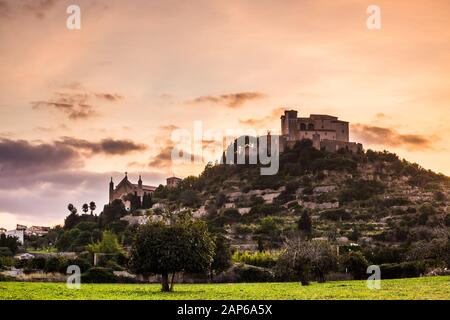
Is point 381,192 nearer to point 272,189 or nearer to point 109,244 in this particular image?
point 272,189

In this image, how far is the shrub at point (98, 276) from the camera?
55531 millimetres

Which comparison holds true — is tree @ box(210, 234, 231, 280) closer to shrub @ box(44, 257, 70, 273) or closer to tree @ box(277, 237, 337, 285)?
tree @ box(277, 237, 337, 285)

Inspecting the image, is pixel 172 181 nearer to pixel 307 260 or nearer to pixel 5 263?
pixel 5 263

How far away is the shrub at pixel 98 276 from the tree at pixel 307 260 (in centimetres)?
1554

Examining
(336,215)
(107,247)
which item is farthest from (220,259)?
(336,215)

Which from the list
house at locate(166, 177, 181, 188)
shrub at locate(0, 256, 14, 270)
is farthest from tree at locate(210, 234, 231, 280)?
house at locate(166, 177, 181, 188)

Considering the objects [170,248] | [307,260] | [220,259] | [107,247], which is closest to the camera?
[170,248]

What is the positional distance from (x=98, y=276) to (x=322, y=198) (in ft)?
265

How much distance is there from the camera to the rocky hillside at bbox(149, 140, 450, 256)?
336ft

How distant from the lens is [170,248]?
3747 cm

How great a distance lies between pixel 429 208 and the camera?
109625 mm

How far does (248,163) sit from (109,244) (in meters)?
76.3

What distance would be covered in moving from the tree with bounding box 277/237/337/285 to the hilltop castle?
105 m
